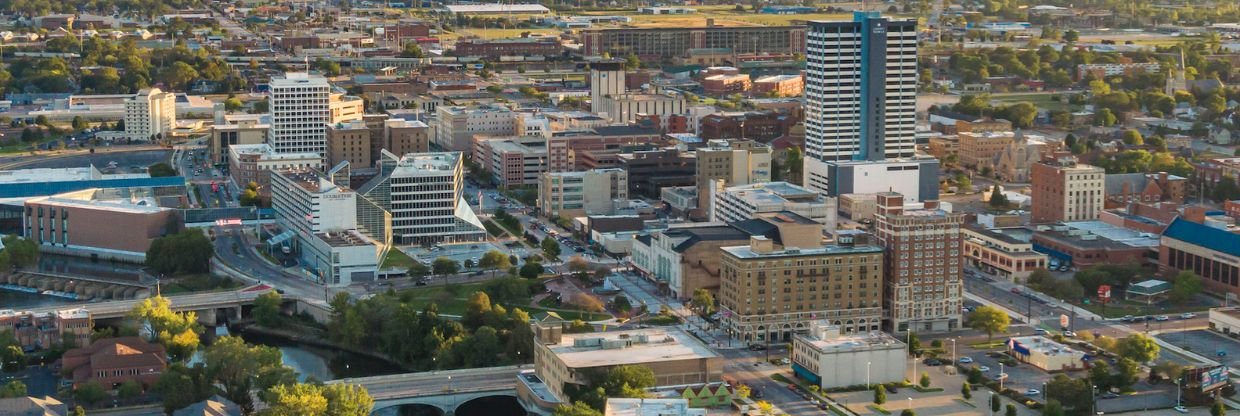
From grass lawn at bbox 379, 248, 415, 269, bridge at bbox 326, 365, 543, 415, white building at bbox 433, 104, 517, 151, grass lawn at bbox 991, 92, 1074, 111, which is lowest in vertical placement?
bridge at bbox 326, 365, 543, 415

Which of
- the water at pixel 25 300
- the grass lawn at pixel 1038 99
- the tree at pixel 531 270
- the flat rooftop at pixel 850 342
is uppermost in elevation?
the grass lawn at pixel 1038 99

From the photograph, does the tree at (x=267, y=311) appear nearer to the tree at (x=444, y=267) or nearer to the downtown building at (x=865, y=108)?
the tree at (x=444, y=267)

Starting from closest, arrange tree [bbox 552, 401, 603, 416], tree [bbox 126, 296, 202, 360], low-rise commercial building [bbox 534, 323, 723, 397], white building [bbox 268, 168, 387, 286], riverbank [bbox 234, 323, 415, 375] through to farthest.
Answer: tree [bbox 552, 401, 603, 416], low-rise commercial building [bbox 534, 323, 723, 397], tree [bbox 126, 296, 202, 360], riverbank [bbox 234, 323, 415, 375], white building [bbox 268, 168, 387, 286]

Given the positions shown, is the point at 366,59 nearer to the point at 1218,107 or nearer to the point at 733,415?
the point at 1218,107

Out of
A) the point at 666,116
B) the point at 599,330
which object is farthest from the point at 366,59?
the point at 599,330

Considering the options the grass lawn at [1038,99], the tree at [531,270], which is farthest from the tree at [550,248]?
the grass lawn at [1038,99]

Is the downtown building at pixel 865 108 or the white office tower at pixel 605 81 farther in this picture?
the white office tower at pixel 605 81

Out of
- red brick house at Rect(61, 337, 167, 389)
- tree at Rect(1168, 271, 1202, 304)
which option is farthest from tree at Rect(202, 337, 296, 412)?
tree at Rect(1168, 271, 1202, 304)

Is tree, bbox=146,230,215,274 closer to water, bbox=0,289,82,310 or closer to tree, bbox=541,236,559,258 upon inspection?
water, bbox=0,289,82,310
